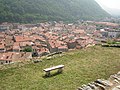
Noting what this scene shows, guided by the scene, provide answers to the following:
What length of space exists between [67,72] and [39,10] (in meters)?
111

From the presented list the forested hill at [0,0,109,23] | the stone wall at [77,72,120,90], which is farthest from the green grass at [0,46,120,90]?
the forested hill at [0,0,109,23]

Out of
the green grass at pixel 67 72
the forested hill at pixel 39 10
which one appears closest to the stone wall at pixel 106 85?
Result: the green grass at pixel 67 72

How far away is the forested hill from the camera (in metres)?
102

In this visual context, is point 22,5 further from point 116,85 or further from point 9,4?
point 116,85

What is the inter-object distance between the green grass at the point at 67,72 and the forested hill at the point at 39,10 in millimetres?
89537

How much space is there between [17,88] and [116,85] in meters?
3.86

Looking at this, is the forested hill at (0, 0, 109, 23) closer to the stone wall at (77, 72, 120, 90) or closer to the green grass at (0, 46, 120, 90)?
the green grass at (0, 46, 120, 90)

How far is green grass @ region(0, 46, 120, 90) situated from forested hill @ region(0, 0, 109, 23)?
89.5 metres

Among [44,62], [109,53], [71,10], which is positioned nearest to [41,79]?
[44,62]

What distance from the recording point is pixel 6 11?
100 metres

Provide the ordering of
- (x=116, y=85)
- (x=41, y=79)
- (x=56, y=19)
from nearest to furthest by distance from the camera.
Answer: (x=116, y=85) < (x=41, y=79) < (x=56, y=19)

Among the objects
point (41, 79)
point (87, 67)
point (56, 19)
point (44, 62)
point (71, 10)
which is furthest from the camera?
point (71, 10)

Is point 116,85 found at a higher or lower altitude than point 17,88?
higher

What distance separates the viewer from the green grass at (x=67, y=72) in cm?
880
